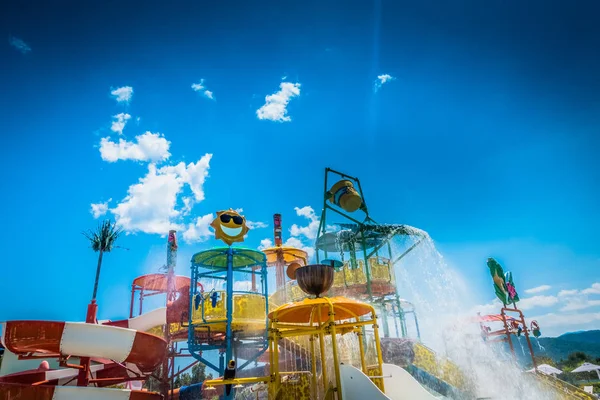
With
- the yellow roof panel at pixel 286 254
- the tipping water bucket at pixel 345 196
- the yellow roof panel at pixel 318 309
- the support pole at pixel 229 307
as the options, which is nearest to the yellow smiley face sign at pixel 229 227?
the support pole at pixel 229 307

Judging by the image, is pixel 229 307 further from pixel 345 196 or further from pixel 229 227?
pixel 345 196

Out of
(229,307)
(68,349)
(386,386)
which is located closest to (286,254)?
(229,307)

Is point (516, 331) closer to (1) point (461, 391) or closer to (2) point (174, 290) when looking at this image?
(1) point (461, 391)

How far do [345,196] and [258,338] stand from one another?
6.41 m

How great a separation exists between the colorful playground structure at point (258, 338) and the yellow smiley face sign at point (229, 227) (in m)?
0.04

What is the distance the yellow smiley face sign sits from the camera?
1256 cm

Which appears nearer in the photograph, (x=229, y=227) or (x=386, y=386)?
(x=386, y=386)

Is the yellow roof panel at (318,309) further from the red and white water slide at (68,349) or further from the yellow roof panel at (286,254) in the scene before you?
the yellow roof panel at (286,254)

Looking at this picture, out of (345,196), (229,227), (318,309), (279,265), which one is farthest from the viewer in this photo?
(279,265)

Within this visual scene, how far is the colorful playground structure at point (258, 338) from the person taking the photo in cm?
872

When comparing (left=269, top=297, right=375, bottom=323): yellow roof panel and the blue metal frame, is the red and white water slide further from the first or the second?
(left=269, top=297, right=375, bottom=323): yellow roof panel

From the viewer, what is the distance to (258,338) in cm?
1230

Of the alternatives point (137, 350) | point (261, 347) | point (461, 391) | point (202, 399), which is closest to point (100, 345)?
point (137, 350)

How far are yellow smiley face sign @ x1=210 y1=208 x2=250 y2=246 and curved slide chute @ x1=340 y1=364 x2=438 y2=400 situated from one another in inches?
247
